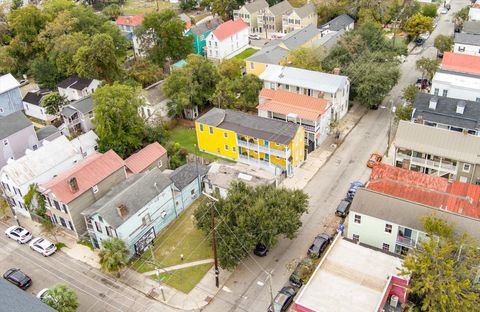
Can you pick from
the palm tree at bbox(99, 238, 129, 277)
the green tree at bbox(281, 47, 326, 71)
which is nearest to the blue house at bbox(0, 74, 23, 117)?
the palm tree at bbox(99, 238, 129, 277)

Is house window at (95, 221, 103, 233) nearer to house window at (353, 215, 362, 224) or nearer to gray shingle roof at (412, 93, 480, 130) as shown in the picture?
house window at (353, 215, 362, 224)

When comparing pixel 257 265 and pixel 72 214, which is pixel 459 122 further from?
pixel 72 214

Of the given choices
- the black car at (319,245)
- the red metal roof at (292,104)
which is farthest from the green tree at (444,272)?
the red metal roof at (292,104)

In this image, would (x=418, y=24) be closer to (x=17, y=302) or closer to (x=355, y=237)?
(x=355, y=237)

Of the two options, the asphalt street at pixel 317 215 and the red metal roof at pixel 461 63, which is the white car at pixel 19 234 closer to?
the asphalt street at pixel 317 215

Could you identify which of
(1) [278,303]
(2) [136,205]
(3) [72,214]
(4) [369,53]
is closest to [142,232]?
(2) [136,205]

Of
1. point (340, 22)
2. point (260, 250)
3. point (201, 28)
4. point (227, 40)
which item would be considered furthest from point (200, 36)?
point (260, 250)

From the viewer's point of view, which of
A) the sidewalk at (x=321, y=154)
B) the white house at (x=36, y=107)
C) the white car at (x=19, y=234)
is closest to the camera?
the white car at (x=19, y=234)
